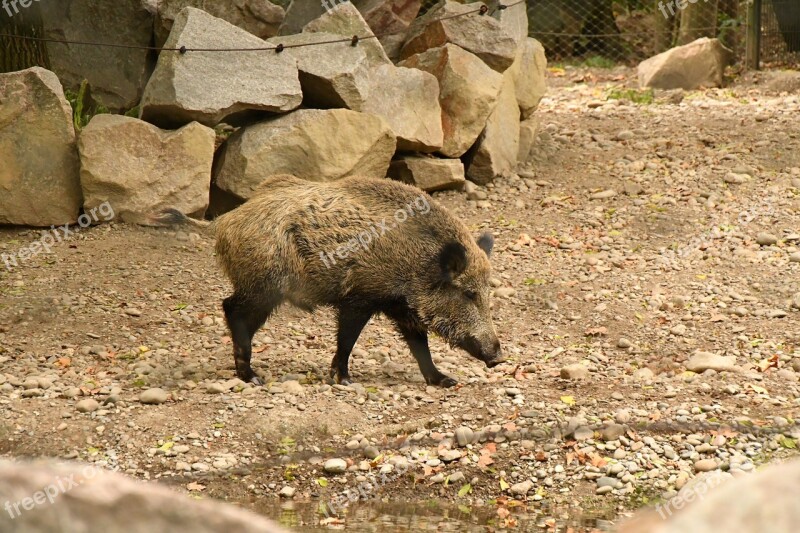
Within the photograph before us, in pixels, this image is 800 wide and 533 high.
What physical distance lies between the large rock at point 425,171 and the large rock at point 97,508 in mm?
7203

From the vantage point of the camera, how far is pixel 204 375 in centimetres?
627

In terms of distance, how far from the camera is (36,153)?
791 centimetres

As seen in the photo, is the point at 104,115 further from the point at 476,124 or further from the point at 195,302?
the point at 476,124

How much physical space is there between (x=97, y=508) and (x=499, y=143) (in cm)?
807

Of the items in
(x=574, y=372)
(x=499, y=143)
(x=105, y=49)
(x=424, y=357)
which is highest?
(x=105, y=49)

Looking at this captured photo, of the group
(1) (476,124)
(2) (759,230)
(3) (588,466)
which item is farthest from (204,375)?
(2) (759,230)

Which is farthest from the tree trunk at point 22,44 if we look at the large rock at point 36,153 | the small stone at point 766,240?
the small stone at point 766,240

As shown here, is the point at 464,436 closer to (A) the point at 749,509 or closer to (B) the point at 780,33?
(A) the point at 749,509

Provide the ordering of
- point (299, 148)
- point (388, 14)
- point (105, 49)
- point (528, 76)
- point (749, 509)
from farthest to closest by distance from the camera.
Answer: point (528, 76) → point (388, 14) → point (105, 49) → point (299, 148) → point (749, 509)

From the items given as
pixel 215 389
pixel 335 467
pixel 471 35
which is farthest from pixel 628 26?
pixel 335 467

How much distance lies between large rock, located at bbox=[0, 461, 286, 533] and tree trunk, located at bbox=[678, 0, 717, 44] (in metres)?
13.4

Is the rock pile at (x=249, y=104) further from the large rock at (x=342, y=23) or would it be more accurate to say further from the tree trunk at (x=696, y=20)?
the tree trunk at (x=696, y=20)

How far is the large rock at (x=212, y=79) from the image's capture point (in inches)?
314

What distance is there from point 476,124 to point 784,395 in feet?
14.2
